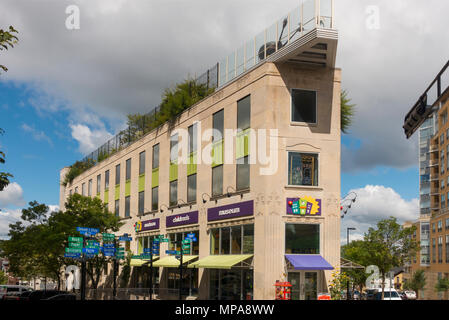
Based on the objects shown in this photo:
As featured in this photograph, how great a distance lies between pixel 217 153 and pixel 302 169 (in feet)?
26.9

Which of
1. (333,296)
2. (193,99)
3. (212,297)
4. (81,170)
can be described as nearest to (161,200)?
(193,99)

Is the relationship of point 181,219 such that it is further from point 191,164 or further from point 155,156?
point 155,156

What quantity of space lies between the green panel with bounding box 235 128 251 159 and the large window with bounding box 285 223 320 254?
6.22 meters

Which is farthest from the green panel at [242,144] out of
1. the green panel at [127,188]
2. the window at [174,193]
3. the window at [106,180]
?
the window at [106,180]

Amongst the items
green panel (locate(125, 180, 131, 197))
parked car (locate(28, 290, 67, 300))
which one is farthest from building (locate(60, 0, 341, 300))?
green panel (locate(125, 180, 131, 197))

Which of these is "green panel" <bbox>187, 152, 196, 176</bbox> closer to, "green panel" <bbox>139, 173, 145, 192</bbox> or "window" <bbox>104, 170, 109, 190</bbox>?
"green panel" <bbox>139, 173, 145, 192</bbox>

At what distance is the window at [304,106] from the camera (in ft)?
125

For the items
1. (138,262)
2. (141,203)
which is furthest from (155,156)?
(138,262)

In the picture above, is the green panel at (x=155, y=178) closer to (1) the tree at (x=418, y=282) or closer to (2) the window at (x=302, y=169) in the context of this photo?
(2) the window at (x=302, y=169)

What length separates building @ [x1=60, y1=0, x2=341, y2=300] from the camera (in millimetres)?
36281

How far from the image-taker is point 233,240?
40.4 meters

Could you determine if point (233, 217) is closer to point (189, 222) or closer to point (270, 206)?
point (270, 206)

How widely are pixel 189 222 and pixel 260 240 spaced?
12.2 meters

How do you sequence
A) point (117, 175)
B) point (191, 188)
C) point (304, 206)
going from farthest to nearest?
point (117, 175)
point (191, 188)
point (304, 206)
